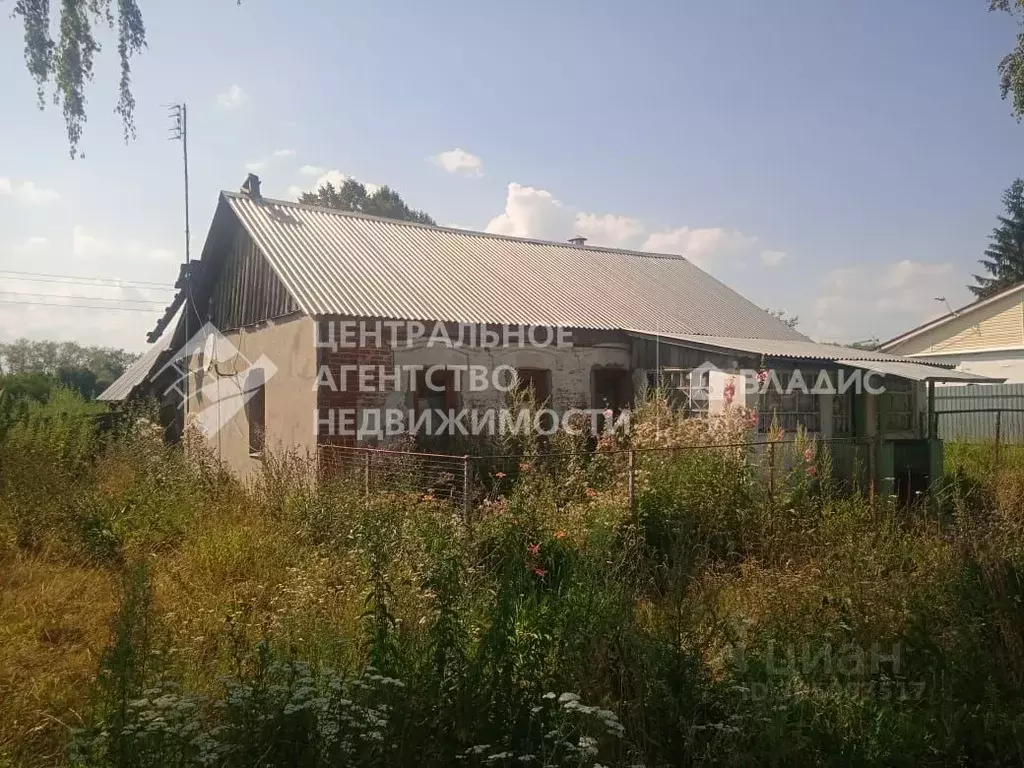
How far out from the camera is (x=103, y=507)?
7.60m

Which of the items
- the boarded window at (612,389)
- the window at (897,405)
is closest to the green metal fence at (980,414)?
the window at (897,405)

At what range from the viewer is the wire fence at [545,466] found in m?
7.36

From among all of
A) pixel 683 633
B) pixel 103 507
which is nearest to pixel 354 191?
pixel 103 507

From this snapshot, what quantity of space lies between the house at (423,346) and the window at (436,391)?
27 millimetres

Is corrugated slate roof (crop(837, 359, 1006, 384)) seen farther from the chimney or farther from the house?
the chimney

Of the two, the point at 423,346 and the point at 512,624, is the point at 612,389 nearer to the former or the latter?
the point at 423,346

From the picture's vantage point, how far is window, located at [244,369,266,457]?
12446 millimetres

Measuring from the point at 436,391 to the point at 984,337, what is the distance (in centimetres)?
1842

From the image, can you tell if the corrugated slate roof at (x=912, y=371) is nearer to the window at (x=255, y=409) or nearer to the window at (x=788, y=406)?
the window at (x=788, y=406)

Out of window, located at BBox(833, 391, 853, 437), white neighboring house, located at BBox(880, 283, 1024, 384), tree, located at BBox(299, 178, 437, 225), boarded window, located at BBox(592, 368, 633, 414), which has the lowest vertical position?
window, located at BBox(833, 391, 853, 437)

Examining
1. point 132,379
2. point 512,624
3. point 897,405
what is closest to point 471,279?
point 897,405

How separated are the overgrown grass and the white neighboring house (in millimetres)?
16005

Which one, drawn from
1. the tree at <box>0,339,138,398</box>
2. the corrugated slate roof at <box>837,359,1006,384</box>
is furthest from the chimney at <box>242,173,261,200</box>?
the tree at <box>0,339,138,398</box>

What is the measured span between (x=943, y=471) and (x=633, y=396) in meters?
5.21
